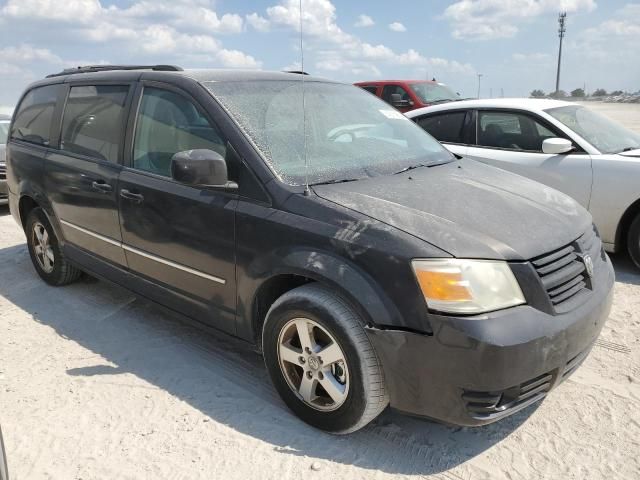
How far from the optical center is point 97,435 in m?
2.83

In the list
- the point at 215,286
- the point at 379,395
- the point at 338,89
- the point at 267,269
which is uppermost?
the point at 338,89

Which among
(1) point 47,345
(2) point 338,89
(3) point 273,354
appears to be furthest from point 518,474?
(1) point 47,345

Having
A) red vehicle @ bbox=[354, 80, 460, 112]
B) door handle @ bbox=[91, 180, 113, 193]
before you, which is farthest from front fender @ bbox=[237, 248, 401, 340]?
red vehicle @ bbox=[354, 80, 460, 112]

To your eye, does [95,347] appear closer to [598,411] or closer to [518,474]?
[518,474]

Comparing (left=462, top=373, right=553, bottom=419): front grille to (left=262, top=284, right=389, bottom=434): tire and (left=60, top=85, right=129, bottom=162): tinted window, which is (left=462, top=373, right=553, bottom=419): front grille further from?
(left=60, top=85, right=129, bottom=162): tinted window

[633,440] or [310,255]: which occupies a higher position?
[310,255]

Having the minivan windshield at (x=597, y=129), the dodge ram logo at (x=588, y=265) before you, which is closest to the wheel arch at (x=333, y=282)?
the dodge ram logo at (x=588, y=265)

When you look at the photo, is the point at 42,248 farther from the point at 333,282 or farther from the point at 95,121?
the point at 333,282

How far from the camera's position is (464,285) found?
7.65 feet

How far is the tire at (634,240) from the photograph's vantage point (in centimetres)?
488

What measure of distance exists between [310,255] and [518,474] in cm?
132

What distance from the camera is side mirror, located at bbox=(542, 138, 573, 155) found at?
5.18 m

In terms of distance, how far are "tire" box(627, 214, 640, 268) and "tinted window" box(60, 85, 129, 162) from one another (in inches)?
166

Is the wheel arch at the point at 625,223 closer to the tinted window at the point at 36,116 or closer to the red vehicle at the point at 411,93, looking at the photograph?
the tinted window at the point at 36,116
